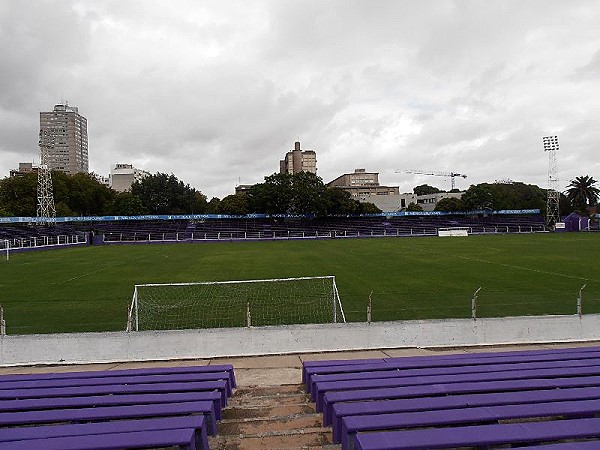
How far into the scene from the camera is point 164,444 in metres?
3.55

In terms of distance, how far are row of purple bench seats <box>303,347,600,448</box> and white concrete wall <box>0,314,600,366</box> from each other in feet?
10.1

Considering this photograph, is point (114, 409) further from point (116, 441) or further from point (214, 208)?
point (214, 208)

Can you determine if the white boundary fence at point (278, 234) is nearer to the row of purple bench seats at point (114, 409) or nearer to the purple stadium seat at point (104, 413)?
the row of purple bench seats at point (114, 409)

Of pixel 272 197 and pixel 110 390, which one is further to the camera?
pixel 272 197

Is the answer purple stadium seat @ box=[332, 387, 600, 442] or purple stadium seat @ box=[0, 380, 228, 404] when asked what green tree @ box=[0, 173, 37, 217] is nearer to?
purple stadium seat @ box=[0, 380, 228, 404]

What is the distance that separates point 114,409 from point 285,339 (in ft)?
18.4

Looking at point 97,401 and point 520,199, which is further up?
point 520,199

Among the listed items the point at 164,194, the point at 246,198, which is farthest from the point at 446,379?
the point at 164,194

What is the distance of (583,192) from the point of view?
92.9 metres

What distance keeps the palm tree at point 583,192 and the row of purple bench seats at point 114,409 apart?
10369 cm

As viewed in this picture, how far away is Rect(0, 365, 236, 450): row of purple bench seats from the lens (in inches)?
145

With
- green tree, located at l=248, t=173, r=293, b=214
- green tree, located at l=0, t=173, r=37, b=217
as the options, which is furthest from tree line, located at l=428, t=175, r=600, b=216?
green tree, located at l=0, t=173, r=37, b=217

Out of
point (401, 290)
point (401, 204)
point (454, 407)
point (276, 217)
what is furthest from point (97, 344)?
point (401, 204)

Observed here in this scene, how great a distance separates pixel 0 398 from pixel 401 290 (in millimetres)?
15433
